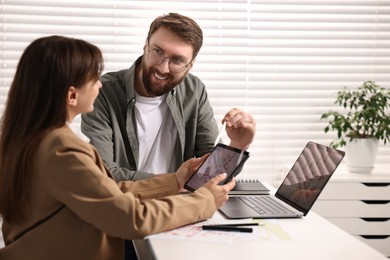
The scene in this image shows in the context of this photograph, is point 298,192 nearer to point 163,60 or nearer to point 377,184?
point 163,60

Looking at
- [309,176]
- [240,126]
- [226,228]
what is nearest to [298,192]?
[309,176]

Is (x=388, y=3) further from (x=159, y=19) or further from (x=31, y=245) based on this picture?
(x=31, y=245)

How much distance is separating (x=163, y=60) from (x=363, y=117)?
4.64 ft

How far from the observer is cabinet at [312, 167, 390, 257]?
3061 mm

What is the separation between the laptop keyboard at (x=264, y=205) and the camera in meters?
1.72

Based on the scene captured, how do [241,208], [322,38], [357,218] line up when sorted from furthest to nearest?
[322,38]
[357,218]
[241,208]

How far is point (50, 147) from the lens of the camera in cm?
133

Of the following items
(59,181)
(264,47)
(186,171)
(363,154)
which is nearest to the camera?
(59,181)

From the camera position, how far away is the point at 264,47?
11.1ft

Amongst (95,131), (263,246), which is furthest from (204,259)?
(95,131)

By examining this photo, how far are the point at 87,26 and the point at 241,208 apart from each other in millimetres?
1847

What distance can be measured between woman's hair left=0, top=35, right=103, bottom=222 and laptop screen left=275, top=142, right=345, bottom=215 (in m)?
0.75

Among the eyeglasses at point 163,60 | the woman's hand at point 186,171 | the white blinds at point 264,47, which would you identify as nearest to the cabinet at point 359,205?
the white blinds at point 264,47

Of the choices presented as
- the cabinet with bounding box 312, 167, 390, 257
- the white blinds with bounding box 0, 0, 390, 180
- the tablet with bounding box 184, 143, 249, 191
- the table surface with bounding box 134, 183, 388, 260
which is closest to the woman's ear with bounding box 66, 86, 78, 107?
the table surface with bounding box 134, 183, 388, 260
